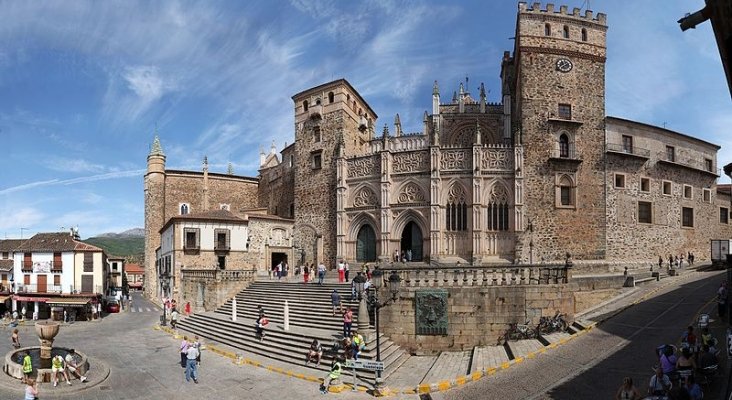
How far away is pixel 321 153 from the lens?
133 ft

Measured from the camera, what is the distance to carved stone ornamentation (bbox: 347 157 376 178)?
36.2 meters

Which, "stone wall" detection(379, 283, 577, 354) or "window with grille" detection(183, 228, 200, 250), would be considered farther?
"window with grille" detection(183, 228, 200, 250)

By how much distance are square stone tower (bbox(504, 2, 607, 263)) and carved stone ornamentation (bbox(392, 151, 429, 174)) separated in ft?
21.5

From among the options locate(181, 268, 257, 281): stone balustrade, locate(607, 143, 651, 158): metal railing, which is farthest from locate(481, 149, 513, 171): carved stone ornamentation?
locate(181, 268, 257, 281): stone balustrade

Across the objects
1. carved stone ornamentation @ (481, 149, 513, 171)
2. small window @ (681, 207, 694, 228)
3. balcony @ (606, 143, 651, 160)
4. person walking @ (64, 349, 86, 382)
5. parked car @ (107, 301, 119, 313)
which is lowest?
parked car @ (107, 301, 119, 313)

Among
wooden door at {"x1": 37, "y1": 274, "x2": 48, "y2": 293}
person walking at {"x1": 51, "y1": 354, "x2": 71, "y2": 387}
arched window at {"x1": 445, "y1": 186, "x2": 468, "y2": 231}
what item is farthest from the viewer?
wooden door at {"x1": 37, "y1": 274, "x2": 48, "y2": 293}

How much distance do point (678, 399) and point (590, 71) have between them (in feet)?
95.1

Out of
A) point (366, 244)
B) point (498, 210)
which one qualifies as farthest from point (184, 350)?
point (498, 210)

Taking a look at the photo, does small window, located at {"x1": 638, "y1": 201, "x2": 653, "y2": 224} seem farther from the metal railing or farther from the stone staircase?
the stone staircase

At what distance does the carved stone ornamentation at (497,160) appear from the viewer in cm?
3269

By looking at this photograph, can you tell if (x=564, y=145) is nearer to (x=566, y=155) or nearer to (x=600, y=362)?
(x=566, y=155)

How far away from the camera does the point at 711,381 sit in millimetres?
11055

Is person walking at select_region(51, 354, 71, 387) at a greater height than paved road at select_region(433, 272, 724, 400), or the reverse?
paved road at select_region(433, 272, 724, 400)

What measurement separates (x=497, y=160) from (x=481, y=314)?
15680 mm
